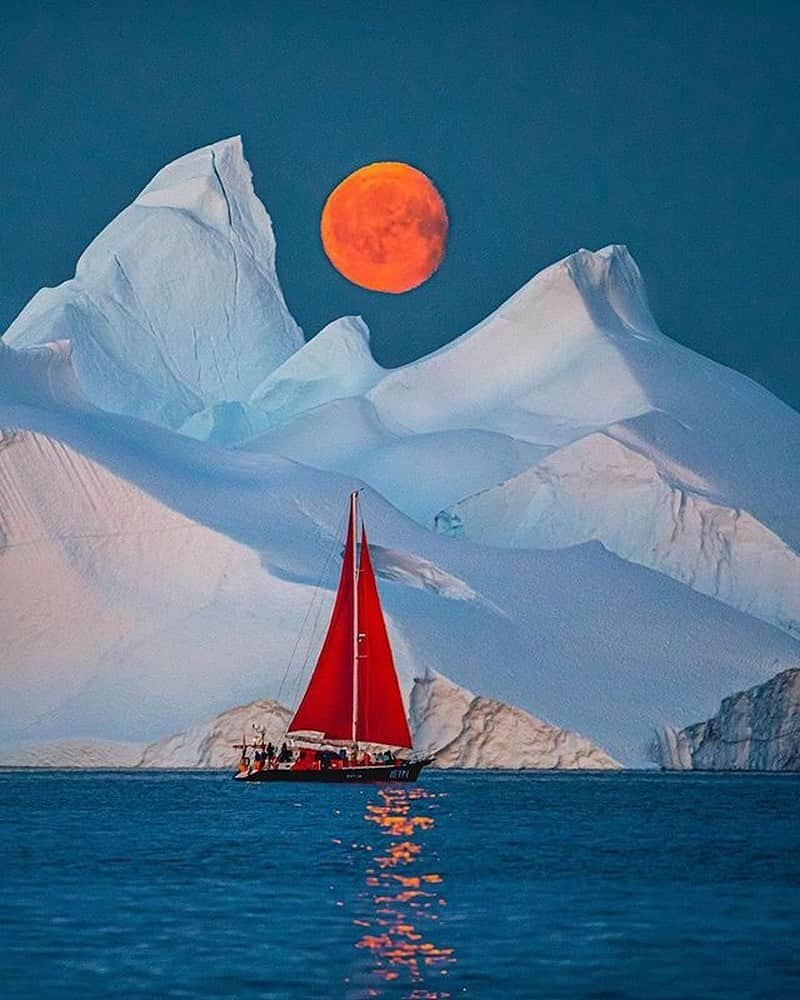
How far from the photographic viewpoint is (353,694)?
4078 cm

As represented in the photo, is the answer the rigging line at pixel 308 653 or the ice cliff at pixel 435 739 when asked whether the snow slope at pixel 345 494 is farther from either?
the ice cliff at pixel 435 739

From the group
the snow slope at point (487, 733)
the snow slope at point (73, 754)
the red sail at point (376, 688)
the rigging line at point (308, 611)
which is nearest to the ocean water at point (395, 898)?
the red sail at point (376, 688)

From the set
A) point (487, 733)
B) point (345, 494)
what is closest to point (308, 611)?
point (487, 733)

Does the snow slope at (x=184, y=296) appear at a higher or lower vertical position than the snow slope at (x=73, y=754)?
higher

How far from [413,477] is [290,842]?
4320 centimetres

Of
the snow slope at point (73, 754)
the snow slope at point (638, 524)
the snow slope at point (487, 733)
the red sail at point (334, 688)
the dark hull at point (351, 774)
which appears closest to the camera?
the red sail at point (334, 688)

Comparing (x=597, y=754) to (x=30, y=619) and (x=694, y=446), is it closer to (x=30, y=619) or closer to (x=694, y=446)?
(x=30, y=619)

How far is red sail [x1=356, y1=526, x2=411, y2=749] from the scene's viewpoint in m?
40.5

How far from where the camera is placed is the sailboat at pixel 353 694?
40.5m

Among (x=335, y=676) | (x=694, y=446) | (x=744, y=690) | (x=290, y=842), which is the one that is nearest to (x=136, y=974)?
(x=290, y=842)

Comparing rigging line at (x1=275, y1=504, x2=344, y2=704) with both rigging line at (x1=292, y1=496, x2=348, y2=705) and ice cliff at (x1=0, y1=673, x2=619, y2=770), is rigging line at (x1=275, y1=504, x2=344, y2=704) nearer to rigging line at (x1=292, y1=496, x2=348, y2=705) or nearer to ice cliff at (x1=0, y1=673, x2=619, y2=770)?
rigging line at (x1=292, y1=496, x2=348, y2=705)

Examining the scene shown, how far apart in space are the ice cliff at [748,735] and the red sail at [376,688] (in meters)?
7.52

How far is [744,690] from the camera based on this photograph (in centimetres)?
4756

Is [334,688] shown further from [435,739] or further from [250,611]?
[250,611]
